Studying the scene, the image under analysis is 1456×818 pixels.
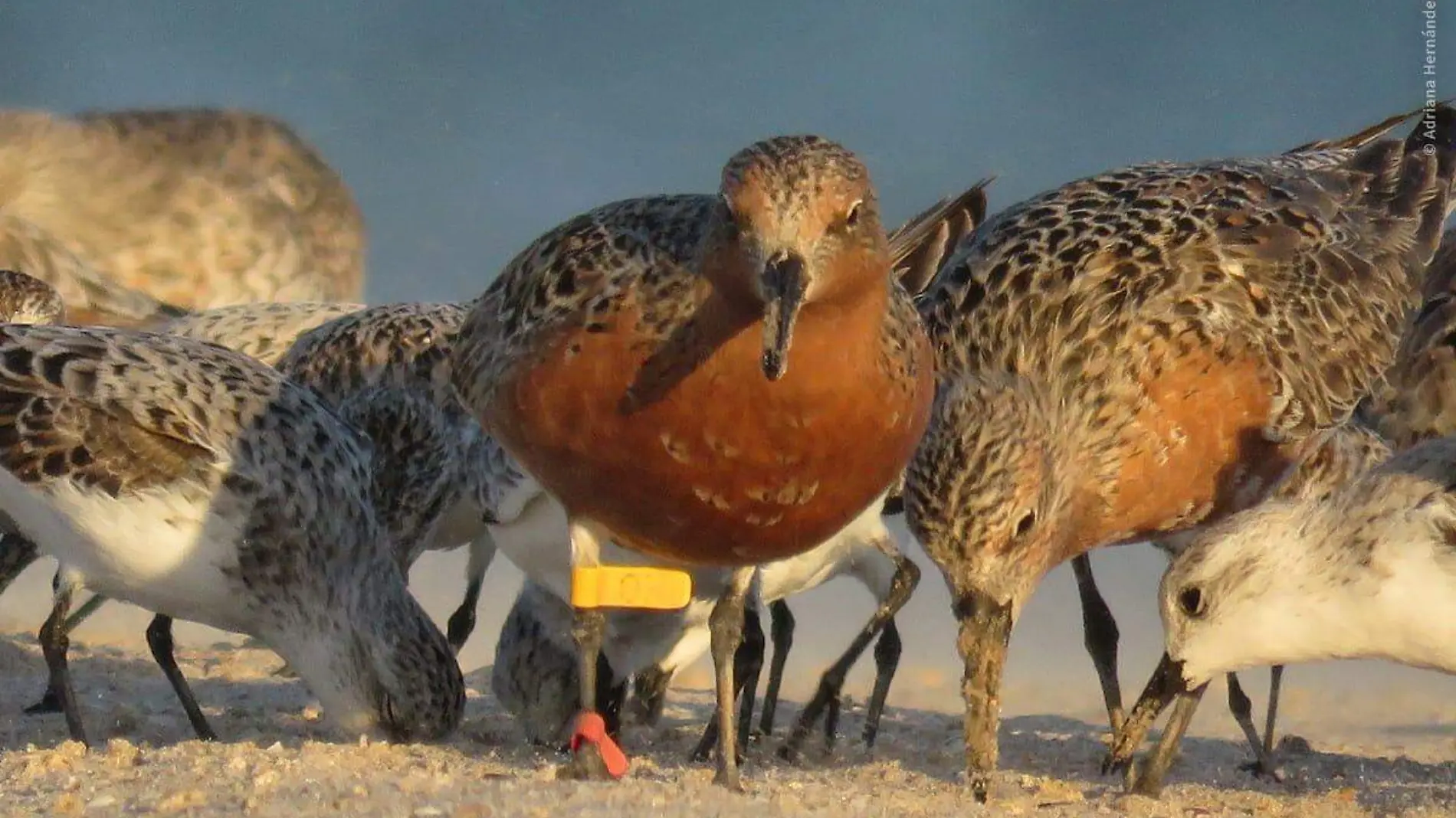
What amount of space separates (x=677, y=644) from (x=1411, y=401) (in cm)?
365

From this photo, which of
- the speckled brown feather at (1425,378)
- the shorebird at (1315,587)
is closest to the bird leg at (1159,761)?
Result: the shorebird at (1315,587)

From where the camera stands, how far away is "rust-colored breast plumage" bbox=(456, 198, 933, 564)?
623 centimetres

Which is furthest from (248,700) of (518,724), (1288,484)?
(1288,484)

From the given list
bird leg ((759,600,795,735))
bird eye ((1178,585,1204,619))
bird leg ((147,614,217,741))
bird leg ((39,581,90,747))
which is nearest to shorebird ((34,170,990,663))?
bird leg ((147,614,217,741))

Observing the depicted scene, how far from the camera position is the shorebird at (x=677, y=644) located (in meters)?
8.30

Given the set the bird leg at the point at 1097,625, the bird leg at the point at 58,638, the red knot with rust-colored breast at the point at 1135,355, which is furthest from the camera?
the bird leg at the point at 1097,625

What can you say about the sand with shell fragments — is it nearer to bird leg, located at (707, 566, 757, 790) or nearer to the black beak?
bird leg, located at (707, 566, 757, 790)

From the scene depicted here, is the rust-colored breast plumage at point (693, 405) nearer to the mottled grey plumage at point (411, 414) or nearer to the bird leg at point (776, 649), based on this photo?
the bird leg at point (776, 649)

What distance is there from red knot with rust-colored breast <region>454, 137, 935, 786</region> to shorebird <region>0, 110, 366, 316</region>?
886cm

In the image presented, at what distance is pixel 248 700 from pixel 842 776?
11.2ft

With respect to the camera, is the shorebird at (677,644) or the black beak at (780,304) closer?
the black beak at (780,304)

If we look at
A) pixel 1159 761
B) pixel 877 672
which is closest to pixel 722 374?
pixel 1159 761

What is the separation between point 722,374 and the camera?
621cm

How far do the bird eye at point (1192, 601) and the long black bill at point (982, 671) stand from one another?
2.75ft
